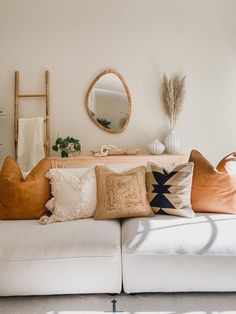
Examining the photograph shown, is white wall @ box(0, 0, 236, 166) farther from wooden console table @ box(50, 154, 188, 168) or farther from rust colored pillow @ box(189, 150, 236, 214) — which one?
rust colored pillow @ box(189, 150, 236, 214)

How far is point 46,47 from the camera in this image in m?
3.97

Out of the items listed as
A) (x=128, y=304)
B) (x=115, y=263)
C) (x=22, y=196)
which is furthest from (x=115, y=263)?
(x=22, y=196)

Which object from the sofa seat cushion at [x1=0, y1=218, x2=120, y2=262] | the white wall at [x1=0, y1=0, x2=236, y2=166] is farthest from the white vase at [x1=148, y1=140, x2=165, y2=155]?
the sofa seat cushion at [x1=0, y1=218, x2=120, y2=262]

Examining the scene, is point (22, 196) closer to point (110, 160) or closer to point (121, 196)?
point (121, 196)

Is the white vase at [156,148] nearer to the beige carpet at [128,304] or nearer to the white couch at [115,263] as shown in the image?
the white couch at [115,263]

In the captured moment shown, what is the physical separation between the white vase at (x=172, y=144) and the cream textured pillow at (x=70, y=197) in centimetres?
170

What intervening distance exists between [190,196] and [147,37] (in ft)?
8.20

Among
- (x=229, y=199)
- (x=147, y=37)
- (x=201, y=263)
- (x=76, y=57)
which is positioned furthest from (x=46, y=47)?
(x=201, y=263)

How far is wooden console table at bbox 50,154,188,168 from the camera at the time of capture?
3.53m

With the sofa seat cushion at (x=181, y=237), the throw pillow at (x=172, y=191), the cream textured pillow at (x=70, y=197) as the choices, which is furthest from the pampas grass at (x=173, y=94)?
the sofa seat cushion at (x=181, y=237)

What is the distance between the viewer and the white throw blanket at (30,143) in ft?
12.5

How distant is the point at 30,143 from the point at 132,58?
5.63 feet

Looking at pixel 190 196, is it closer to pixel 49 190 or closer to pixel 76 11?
pixel 49 190

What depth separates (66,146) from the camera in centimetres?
369
